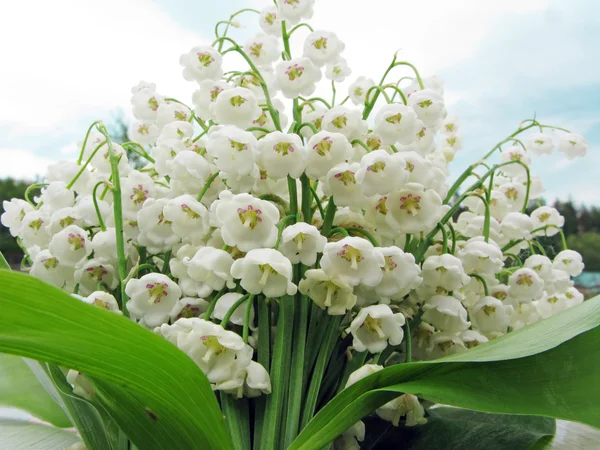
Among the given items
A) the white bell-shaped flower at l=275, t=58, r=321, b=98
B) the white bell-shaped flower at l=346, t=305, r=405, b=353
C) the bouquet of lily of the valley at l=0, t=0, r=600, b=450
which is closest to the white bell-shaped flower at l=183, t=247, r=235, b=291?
the bouquet of lily of the valley at l=0, t=0, r=600, b=450

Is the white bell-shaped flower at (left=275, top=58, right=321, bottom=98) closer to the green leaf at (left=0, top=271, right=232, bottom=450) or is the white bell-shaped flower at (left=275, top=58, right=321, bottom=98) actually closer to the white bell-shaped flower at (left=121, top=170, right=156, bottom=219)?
the white bell-shaped flower at (left=121, top=170, right=156, bottom=219)

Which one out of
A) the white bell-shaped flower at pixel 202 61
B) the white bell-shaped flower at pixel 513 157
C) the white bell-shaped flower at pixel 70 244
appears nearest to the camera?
the white bell-shaped flower at pixel 70 244

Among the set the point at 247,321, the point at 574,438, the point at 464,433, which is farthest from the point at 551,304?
the point at 247,321

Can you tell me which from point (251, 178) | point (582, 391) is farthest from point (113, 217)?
point (582, 391)

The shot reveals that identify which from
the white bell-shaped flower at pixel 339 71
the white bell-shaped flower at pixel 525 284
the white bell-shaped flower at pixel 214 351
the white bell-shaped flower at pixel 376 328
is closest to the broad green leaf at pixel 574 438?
the white bell-shaped flower at pixel 525 284

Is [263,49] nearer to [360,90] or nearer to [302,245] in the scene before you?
[360,90]

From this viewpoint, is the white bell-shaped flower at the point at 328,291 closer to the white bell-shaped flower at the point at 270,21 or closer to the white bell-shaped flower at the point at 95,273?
the white bell-shaped flower at the point at 95,273
